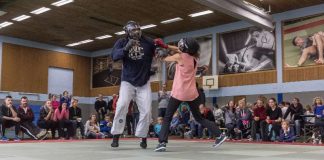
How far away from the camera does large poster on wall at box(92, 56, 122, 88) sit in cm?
2504

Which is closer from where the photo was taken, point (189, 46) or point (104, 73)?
point (189, 46)

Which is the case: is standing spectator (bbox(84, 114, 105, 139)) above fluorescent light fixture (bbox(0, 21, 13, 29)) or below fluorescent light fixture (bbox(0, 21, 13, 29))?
below

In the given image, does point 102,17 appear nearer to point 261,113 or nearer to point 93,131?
point 93,131

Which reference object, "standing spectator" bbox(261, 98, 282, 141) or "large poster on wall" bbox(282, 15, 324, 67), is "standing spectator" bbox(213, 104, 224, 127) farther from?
"large poster on wall" bbox(282, 15, 324, 67)

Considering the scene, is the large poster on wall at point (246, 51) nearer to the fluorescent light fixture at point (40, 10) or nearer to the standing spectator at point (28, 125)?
the fluorescent light fixture at point (40, 10)

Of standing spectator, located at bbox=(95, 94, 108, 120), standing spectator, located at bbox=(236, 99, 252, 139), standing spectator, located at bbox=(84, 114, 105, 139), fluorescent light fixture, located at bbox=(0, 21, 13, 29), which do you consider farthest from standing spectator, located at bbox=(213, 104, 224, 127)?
fluorescent light fixture, located at bbox=(0, 21, 13, 29)

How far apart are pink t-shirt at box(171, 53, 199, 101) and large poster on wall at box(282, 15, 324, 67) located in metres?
12.6

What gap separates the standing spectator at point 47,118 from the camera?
12742 millimetres

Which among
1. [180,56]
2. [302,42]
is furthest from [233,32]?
[180,56]

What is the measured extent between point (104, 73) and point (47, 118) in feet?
43.4

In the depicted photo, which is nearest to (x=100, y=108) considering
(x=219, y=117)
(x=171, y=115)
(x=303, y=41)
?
(x=219, y=117)

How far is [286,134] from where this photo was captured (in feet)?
38.3

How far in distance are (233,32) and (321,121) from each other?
9032 mm

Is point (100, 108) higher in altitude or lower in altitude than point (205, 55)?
lower
